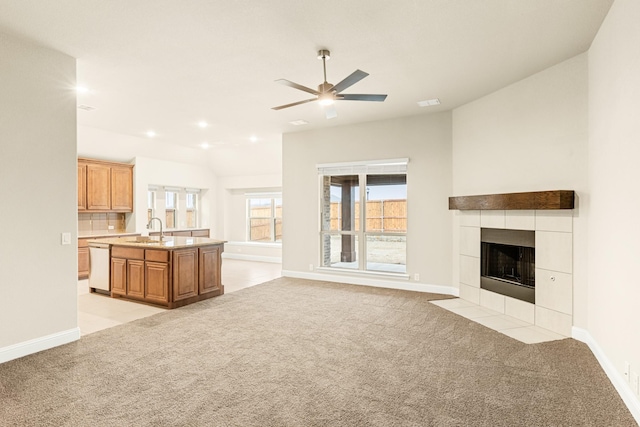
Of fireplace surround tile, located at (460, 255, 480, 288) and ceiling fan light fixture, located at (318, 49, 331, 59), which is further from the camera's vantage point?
fireplace surround tile, located at (460, 255, 480, 288)

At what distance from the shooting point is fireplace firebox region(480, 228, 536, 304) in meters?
4.29

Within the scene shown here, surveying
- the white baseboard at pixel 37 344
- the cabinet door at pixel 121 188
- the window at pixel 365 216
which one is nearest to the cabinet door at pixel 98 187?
the cabinet door at pixel 121 188

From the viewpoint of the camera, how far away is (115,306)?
16.4 ft

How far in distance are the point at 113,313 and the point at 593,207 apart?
5778mm

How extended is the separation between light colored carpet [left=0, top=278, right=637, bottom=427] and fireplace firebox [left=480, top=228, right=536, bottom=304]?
822 mm

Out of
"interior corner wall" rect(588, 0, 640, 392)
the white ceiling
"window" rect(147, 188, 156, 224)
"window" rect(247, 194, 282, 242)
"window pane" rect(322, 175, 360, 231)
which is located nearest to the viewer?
"interior corner wall" rect(588, 0, 640, 392)

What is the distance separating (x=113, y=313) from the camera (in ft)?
15.3

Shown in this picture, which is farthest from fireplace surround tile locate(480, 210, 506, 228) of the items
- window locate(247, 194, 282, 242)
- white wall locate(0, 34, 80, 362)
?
window locate(247, 194, 282, 242)

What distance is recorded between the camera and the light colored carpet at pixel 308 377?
2.29 m

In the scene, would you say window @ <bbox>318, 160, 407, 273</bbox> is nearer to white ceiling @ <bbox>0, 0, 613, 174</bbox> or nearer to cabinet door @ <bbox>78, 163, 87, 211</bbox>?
white ceiling @ <bbox>0, 0, 613, 174</bbox>

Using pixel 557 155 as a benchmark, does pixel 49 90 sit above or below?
above

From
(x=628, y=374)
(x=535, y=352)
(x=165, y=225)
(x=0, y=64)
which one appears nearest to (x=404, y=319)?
(x=535, y=352)

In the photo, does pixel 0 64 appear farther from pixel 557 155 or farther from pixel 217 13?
pixel 557 155

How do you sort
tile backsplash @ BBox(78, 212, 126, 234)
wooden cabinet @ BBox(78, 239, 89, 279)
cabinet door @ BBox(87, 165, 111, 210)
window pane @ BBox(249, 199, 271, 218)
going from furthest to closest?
window pane @ BBox(249, 199, 271, 218), tile backsplash @ BBox(78, 212, 126, 234), cabinet door @ BBox(87, 165, 111, 210), wooden cabinet @ BBox(78, 239, 89, 279)
